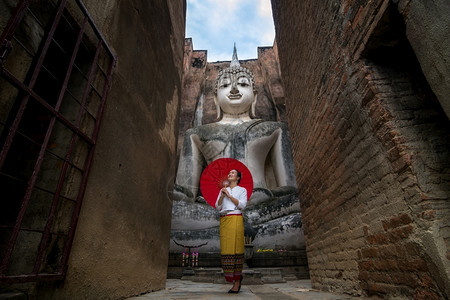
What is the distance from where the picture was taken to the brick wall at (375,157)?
63.7 inches

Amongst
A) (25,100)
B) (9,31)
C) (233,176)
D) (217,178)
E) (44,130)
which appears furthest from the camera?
(217,178)

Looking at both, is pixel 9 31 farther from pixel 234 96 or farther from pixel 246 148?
pixel 234 96

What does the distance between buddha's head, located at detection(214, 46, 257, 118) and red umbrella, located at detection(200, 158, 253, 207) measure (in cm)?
587

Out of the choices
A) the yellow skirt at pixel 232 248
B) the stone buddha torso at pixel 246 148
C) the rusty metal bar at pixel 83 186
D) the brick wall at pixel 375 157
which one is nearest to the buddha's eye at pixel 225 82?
the stone buddha torso at pixel 246 148

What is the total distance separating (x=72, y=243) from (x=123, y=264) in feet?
2.18

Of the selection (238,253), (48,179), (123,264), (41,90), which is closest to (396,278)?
(238,253)

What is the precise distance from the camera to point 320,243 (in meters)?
3.19

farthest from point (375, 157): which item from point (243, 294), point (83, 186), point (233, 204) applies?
point (83, 186)

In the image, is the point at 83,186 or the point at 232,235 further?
the point at 232,235

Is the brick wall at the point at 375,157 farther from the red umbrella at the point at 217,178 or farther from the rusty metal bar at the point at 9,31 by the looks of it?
the rusty metal bar at the point at 9,31

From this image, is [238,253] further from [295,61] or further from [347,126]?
[295,61]

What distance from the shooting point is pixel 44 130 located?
1.72 metres

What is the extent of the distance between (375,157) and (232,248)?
5.11 feet

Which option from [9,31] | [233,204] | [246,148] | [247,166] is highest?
[246,148]
